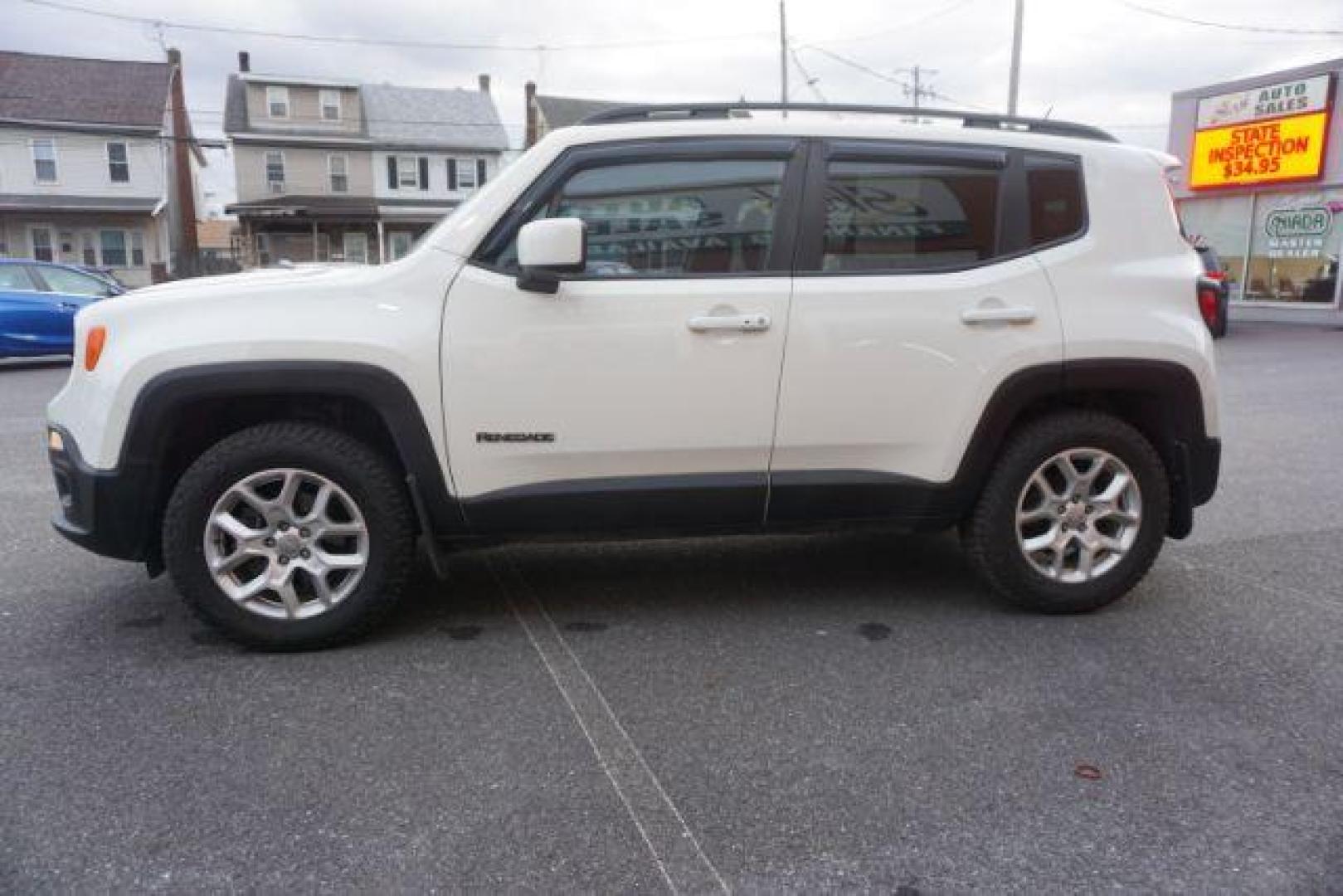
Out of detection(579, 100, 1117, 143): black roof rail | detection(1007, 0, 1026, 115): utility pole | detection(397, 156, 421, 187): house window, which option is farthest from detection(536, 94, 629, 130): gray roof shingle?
detection(579, 100, 1117, 143): black roof rail

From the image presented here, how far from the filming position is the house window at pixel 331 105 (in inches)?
1533

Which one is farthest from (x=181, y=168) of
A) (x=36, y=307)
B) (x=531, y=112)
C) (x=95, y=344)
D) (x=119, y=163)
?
(x=95, y=344)

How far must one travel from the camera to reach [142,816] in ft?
8.11

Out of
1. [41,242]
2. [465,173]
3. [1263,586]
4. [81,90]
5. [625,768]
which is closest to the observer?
[625,768]

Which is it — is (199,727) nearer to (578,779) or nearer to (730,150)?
(578,779)

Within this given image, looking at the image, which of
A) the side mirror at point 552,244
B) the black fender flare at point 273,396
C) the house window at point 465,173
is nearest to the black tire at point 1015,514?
the side mirror at point 552,244

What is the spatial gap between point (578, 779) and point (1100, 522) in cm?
241

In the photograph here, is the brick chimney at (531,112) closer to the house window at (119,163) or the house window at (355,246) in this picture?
the house window at (355,246)

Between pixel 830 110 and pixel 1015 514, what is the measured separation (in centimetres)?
174

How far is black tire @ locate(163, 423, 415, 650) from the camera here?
3367 mm

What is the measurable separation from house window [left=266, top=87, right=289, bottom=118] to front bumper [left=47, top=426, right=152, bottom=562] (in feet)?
130

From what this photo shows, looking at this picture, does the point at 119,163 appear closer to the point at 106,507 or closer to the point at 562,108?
the point at 562,108

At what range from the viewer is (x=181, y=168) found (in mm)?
38281

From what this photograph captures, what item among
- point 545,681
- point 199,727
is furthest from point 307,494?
point 545,681
